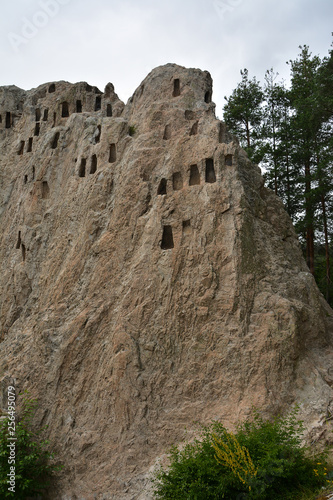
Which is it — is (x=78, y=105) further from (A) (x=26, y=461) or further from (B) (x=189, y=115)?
(A) (x=26, y=461)

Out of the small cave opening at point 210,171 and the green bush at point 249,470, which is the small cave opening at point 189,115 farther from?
the green bush at point 249,470

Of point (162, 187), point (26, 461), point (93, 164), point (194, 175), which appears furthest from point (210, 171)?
point (26, 461)

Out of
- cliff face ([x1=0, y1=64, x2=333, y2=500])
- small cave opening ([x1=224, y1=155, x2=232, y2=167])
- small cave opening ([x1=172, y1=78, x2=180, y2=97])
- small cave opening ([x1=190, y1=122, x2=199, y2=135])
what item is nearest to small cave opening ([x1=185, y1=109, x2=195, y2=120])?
cliff face ([x1=0, y1=64, x2=333, y2=500])

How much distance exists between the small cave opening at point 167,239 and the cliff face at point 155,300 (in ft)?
0.16

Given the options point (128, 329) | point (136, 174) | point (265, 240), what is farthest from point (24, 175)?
point (265, 240)

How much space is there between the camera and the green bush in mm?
10281

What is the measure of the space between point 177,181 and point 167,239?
92.1 inches

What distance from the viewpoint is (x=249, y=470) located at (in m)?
10.2

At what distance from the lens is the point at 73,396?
1514cm

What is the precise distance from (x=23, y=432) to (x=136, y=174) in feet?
32.0

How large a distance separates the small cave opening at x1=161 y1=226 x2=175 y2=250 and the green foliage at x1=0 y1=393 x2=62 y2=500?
6891 mm

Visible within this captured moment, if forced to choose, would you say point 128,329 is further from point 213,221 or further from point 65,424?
point 213,221

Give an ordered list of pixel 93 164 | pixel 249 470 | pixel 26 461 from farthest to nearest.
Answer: pixel 93 164 → pixel 26 461 → pixel 249 470

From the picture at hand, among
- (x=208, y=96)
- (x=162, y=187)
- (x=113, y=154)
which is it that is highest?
Result: (x=208, y=96)
